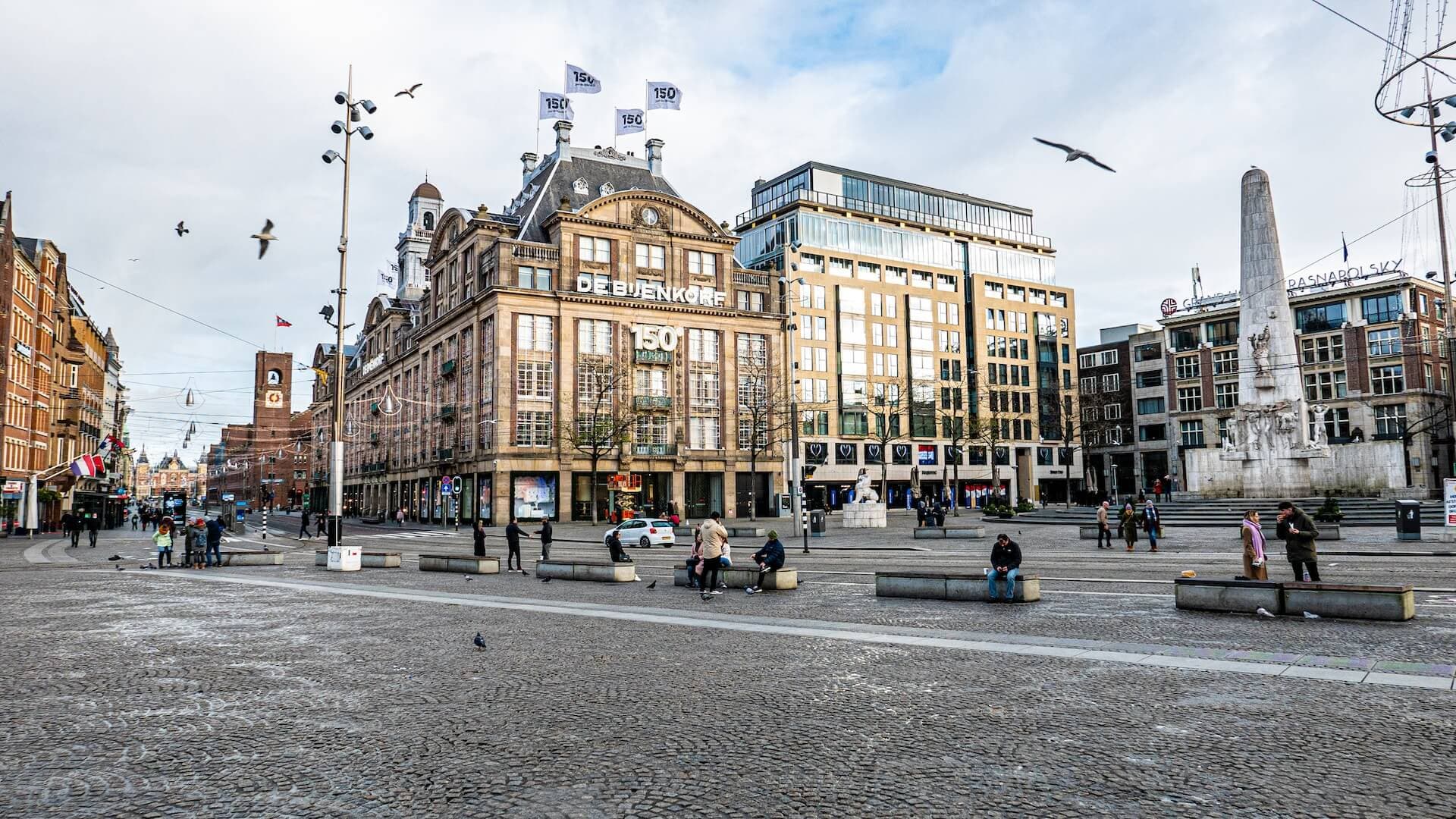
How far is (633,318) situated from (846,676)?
185 feet

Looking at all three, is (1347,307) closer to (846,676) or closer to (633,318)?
(633,318)

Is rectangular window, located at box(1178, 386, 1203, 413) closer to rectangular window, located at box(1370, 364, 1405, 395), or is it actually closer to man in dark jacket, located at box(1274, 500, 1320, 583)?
rectangular window, located at box(1370, 364, 1405, 395)

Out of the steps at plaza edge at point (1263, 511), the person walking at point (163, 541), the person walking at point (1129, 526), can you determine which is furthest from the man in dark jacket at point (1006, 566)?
the steps at plaza edge at point (1263, 511)

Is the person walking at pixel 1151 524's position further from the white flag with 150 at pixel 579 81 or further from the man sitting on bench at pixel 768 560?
the white flag with 150 at pixel 579 81

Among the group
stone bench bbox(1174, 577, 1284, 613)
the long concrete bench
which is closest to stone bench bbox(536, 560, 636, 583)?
the long concrete bench

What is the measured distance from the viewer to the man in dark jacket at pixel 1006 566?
15906 mm

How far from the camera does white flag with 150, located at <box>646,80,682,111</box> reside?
6588 centimetres

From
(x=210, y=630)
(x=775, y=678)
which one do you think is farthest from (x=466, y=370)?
(x=775, y=678)

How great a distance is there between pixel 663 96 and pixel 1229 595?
59.0 m

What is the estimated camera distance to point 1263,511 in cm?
3984

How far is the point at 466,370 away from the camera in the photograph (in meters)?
67.5

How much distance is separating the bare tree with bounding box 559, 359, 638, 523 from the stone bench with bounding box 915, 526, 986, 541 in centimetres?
2390

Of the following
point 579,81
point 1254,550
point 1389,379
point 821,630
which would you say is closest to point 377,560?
point 821,630

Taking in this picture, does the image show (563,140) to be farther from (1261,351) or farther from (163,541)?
(1261,351)
